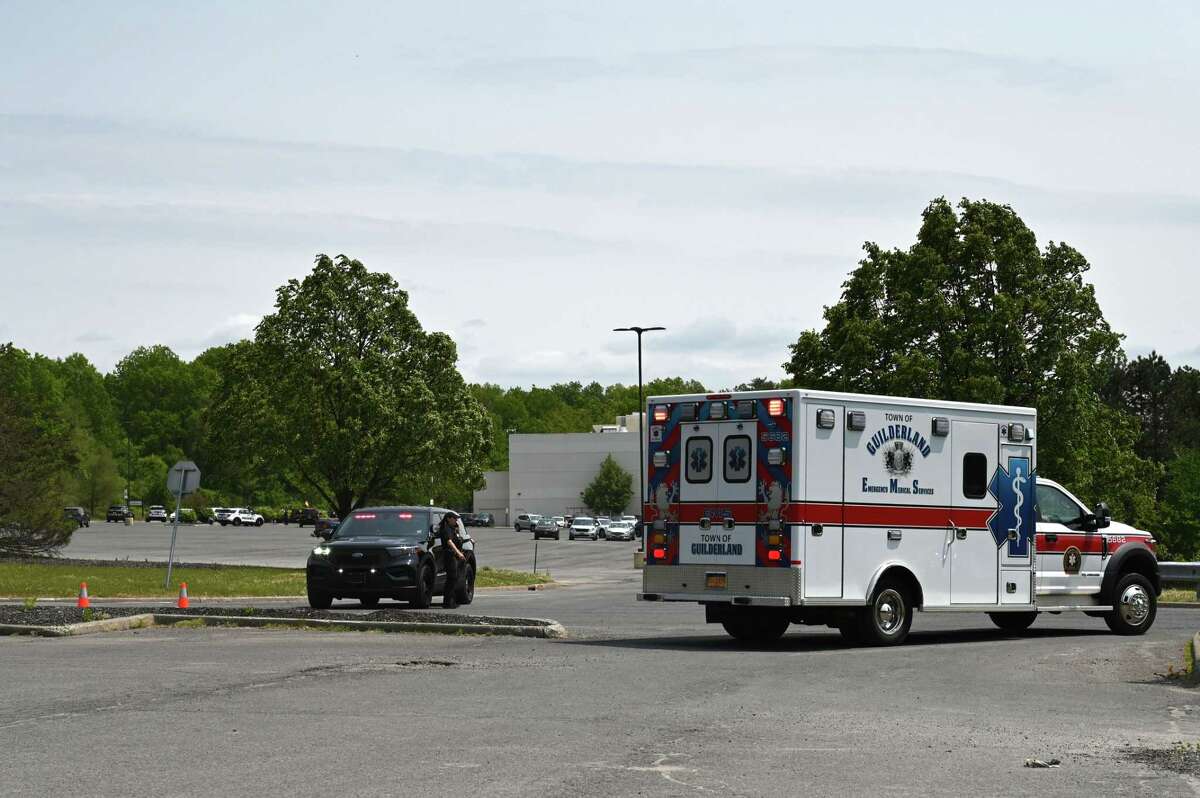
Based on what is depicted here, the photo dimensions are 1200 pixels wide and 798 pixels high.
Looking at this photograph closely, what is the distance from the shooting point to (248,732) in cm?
1112

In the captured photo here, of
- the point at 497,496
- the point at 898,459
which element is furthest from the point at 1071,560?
the point at 497,496

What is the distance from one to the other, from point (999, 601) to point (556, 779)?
12.8m

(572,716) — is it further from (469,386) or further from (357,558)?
(469,386)

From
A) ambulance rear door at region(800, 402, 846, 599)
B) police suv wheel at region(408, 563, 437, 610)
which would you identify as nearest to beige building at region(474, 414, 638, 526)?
police suv wheel at region(408, 563, 437, 610)

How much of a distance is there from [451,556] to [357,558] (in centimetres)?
201

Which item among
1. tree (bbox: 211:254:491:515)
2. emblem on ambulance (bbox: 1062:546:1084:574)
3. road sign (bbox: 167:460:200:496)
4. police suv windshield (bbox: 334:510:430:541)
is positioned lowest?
emblem on ambulance (bbox: 1062:546:1084:574)

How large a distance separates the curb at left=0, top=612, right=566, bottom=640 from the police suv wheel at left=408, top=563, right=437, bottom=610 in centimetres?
480

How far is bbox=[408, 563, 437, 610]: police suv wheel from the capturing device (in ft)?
86.6

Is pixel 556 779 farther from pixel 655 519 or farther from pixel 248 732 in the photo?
pixel 655 519

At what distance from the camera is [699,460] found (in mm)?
19844

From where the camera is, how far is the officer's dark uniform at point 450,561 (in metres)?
27.5

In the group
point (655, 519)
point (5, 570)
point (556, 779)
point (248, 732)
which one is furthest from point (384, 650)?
point (5, 570)

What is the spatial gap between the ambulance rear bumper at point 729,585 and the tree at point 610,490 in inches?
5077

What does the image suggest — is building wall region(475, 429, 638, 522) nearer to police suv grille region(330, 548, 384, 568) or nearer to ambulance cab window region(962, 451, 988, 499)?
police suv grille region(330, 548, 384, 568)
